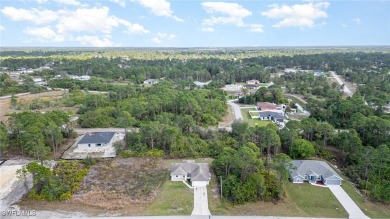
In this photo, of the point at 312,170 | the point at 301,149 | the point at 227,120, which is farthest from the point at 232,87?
the point at 312,170

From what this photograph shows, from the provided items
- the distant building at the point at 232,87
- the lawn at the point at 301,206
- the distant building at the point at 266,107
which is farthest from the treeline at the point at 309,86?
the lawn at the point at 301,206

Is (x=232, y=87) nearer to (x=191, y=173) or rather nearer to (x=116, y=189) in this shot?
(x=191, y=173)

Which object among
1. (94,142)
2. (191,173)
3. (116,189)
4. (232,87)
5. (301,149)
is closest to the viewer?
(116,189)

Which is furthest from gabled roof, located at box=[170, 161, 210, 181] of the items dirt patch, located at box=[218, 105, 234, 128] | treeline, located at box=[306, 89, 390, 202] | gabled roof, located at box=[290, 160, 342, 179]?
dirt patch, located at box=[218, 105, 234, 128]

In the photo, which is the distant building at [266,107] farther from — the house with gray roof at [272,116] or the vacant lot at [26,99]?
the vacant lot at [26,99]

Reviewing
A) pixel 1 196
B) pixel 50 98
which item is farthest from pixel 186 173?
pixel 50 98

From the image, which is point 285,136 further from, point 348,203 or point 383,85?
point 383,85

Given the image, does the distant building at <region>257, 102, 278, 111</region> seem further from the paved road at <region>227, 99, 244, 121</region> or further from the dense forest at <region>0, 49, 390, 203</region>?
the dense forest at <region>0, 49, 390, 203</region>
